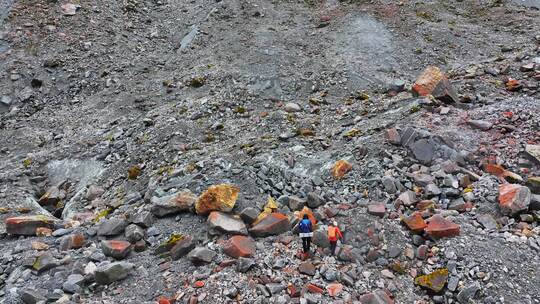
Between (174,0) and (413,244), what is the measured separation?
23.6 m

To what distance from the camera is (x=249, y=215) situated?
10125 mm

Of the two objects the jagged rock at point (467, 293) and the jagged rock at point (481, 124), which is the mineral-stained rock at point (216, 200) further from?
the jagged rock at point (481, 124)

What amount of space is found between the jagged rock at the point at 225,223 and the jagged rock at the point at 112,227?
2.18 meters

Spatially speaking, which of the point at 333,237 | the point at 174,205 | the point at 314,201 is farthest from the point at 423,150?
the point at 174,205

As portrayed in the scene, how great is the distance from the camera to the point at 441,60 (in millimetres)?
19844

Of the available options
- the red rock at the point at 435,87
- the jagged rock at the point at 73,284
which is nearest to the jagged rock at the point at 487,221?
the red rock at the point at 435,87

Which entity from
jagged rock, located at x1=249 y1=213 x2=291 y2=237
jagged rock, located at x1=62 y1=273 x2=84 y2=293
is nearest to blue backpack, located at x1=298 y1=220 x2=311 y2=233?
jagged rock, located at x1=249 y1=213 x2=291 y2=237

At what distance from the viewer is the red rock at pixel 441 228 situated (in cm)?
888

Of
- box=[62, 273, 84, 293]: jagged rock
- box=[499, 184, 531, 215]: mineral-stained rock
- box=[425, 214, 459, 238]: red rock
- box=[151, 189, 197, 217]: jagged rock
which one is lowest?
box=[151, 189, 197, 217]: jagged rock

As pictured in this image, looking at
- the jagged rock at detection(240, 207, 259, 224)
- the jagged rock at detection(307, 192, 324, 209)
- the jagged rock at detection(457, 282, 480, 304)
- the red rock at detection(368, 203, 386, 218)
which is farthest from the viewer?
the jagged rock at detection(307, 192, 324, 209)

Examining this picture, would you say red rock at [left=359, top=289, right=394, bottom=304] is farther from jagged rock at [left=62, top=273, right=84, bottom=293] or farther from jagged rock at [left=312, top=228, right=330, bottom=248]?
jagged rock at [left=62, top=273, right=84, bottom=293]

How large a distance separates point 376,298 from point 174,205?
5.26m

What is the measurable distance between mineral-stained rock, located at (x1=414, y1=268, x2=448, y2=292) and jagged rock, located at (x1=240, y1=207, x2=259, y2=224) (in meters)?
3.67

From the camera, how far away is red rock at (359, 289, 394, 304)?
7.78 meters
